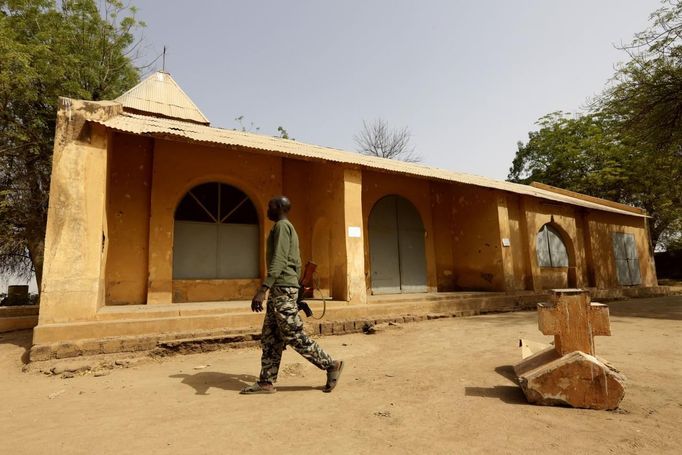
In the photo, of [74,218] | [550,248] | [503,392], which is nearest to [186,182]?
[74,218]

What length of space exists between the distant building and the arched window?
61 millimetres

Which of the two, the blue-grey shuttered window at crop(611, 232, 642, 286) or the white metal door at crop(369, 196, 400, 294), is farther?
the blue-grey shuttered window at crop(611, 232, 642, 286)

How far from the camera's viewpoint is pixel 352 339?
631 cm

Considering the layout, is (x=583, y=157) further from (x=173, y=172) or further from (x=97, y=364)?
(x=97, y=364)

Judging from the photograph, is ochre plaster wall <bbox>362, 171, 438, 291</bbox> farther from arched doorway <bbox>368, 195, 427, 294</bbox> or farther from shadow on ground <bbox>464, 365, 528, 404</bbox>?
shadow on ground <bbox>464, 365, 528, 404</bbox>

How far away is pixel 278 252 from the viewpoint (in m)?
3.43

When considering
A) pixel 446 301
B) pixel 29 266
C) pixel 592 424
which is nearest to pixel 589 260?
pixel 446 301

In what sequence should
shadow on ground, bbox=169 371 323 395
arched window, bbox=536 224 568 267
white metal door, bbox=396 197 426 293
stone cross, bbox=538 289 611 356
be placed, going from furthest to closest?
arched window, bbox=536 224 568 267
white metal door, bbox=396 197 426 293
shadow on ground, bbox=169 371 323 395
stone cross, bbox=538 289 611 356

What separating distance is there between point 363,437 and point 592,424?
1.51 metres

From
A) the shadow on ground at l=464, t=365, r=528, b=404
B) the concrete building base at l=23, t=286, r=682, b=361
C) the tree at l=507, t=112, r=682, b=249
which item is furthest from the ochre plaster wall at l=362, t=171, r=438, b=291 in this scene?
the tree at l=507, t=112, r=682, b=249

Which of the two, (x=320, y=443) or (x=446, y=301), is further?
(x=446, y=301)

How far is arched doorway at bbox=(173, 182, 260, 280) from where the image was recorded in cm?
810

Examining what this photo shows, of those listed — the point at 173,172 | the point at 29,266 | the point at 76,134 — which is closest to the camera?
the point at 76,134

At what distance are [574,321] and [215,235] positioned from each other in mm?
7152
